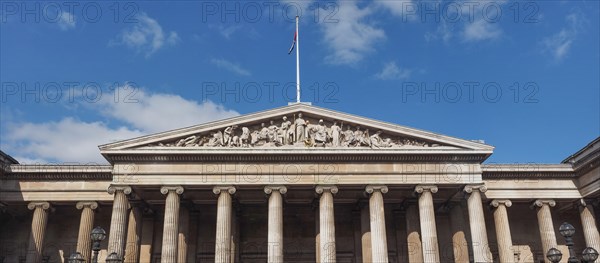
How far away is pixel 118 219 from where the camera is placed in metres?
31.5

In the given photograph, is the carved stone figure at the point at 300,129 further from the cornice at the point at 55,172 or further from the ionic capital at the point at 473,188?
the cornice at the point at 55,172

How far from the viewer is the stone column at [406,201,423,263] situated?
34.7 m

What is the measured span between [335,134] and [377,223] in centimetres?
569

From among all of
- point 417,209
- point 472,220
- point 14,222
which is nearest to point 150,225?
point 14,222

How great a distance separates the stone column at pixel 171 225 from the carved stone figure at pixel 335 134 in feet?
30.3

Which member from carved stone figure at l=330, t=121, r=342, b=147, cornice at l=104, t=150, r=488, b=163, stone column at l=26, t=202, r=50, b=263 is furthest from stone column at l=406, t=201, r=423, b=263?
stone column at l=26, t=202, r=50, b=263

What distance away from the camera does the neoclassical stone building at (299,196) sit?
3222 cm

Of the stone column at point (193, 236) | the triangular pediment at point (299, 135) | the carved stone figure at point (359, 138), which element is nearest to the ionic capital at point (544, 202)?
the triangular pediment at point (299, 135)

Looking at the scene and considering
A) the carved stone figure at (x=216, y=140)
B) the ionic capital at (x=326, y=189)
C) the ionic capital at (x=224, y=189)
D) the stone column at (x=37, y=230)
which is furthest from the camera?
the stone column at (x=37, y=230)

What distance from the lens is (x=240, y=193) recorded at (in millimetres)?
34969

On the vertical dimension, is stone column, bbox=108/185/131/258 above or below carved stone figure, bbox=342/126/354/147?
below

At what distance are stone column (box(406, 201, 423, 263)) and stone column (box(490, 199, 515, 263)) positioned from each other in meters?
4.91

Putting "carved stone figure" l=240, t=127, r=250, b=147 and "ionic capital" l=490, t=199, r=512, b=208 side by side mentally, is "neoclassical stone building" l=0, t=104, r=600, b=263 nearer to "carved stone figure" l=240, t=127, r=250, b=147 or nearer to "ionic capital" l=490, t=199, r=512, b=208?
"ionic capital" l=490, t=199, r=512, b=208

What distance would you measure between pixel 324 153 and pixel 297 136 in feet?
6.42
